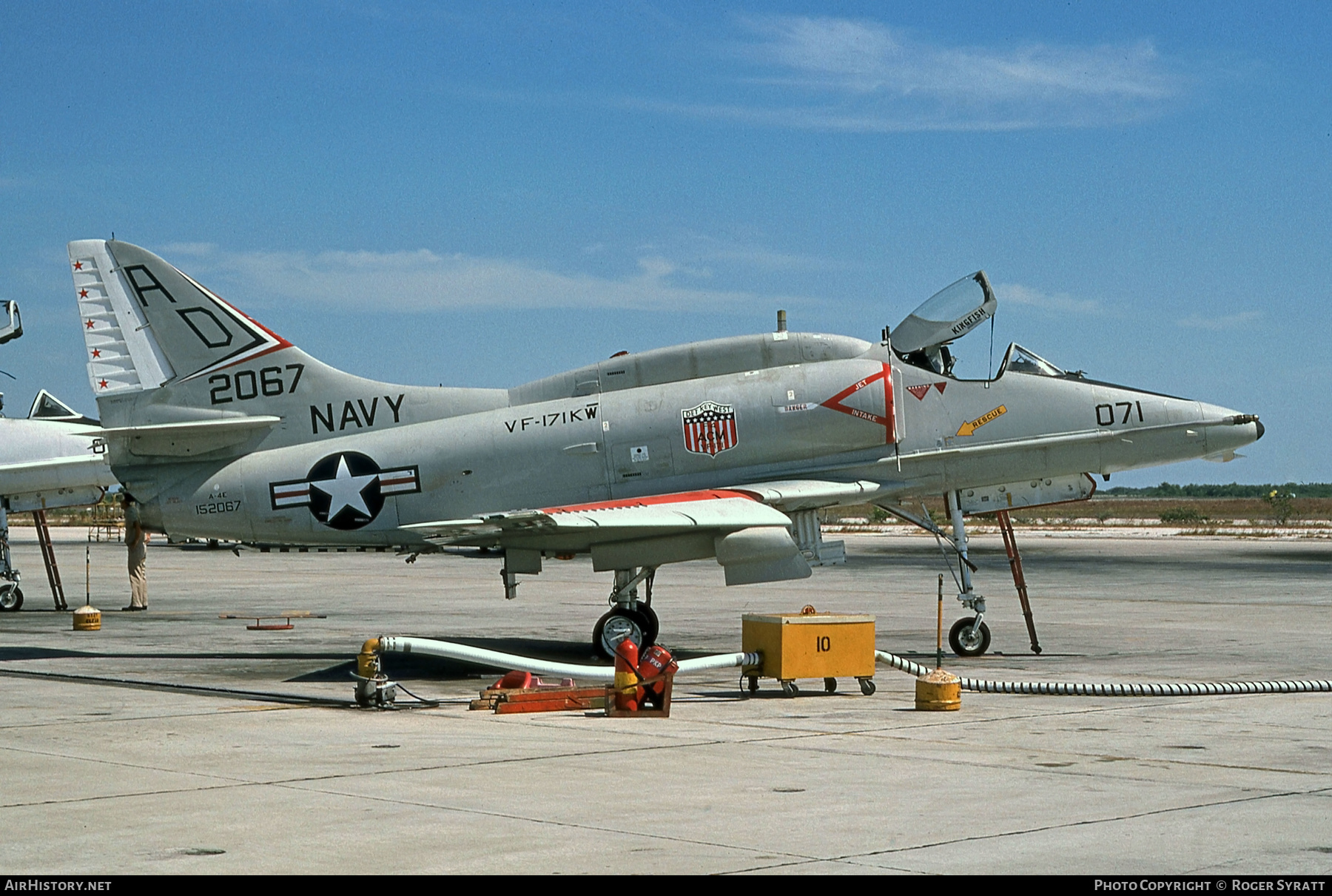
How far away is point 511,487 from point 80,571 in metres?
27.1

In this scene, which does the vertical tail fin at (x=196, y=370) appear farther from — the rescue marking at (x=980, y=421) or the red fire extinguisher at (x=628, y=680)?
the red fire extinguisher at (x=628, y=680)

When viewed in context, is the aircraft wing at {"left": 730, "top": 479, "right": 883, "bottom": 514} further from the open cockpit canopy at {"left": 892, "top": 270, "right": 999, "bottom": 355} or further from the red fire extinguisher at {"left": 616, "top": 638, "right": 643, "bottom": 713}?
the red fire extinguisher at {"left": 616, "top": 638, "right": 643, "bottom": 713}

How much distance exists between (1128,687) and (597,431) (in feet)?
23.0

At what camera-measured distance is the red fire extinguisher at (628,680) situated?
12914 millimetres

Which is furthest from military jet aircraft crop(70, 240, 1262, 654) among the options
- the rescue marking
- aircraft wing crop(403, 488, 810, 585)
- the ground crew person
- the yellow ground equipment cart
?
the ground crew person

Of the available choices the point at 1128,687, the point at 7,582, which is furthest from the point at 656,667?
→ the point at 7,582

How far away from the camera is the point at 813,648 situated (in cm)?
1426

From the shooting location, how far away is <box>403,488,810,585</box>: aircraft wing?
15.9 m

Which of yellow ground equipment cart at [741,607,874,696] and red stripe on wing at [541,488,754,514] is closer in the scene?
yellow ground equipment cart at [741,607,874,696]

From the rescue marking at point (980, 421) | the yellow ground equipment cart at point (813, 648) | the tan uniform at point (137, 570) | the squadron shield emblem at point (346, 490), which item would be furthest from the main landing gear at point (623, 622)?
the tan uniform at point (137, 570)

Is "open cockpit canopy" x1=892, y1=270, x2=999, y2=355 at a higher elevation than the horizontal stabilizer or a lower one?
higher

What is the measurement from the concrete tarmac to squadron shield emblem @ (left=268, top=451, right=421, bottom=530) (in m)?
1.94

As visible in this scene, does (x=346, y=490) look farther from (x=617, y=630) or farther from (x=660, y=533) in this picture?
(x=660, y=533)

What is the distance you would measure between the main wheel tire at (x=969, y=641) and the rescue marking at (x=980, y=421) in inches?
99.4
